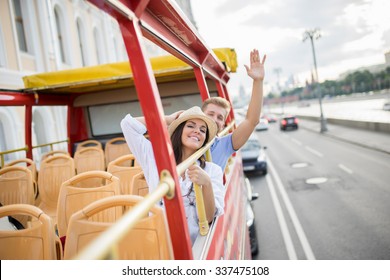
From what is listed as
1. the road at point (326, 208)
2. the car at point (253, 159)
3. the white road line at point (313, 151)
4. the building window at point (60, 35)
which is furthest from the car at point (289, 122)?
the building window at point (60, 35)

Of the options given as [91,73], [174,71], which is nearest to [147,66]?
[174,71]

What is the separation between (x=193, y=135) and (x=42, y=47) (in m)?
11.3

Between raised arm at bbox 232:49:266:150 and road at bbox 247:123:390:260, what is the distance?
352cm

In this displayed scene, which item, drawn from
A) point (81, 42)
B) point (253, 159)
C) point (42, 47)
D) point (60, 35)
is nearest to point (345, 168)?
point (253, 159)

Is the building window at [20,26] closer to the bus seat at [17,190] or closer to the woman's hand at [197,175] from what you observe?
the bus seat at [17,190]

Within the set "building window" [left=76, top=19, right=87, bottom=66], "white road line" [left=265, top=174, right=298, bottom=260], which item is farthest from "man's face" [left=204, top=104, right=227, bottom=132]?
"building window" [left=76, top=19, right=87, bottom=66]

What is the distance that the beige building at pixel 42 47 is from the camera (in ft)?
29.8

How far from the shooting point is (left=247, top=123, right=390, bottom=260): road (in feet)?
17.8

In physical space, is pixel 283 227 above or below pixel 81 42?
below

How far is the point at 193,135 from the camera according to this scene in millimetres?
2152

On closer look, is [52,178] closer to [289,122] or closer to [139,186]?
[139,186]

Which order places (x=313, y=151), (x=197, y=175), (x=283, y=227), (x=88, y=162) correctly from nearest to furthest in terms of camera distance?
(x=197, y=175)
(x=88, y=162)
(x=283, y=227)
(x=313, y=151)

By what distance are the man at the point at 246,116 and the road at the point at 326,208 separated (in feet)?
11.3
